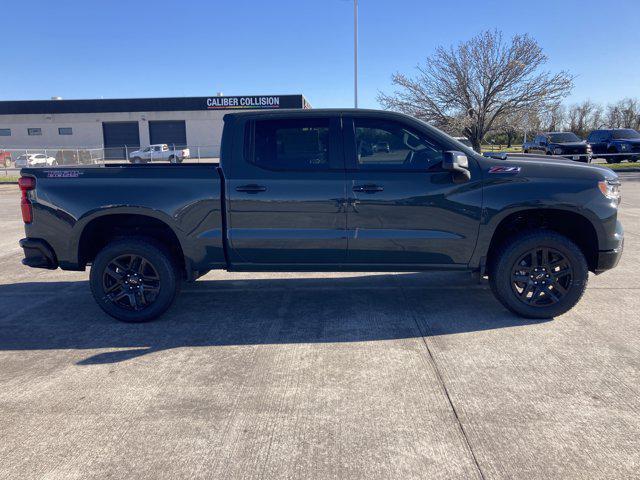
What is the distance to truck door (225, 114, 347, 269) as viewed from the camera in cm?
448

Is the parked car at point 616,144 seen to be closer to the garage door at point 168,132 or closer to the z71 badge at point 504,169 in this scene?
the z71 badge at point 504,169

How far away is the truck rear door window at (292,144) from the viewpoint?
4559mm

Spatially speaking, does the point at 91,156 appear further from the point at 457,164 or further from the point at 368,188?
the point at 457,164

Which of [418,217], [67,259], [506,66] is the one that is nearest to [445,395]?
[418,217]

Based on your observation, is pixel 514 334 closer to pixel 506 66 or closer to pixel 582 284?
pixel 582 284

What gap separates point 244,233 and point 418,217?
162 cm

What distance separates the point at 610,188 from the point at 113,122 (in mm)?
49111

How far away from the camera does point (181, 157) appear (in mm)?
33500

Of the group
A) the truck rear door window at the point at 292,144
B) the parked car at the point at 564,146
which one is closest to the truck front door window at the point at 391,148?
the truck rear door window at the point at 292,144

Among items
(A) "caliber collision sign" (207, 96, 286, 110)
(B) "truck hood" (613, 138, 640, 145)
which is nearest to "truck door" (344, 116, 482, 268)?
(B) "truck hood" (613, 138, 640, 145)

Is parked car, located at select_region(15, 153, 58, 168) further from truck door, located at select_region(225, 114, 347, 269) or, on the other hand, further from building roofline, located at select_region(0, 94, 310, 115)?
truck door, located at select_region(225, 114, 347, 269)

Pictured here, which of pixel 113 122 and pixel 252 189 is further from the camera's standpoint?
pixel 113 122

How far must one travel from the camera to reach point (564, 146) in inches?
978

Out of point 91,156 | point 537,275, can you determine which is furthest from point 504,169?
point 91,156
